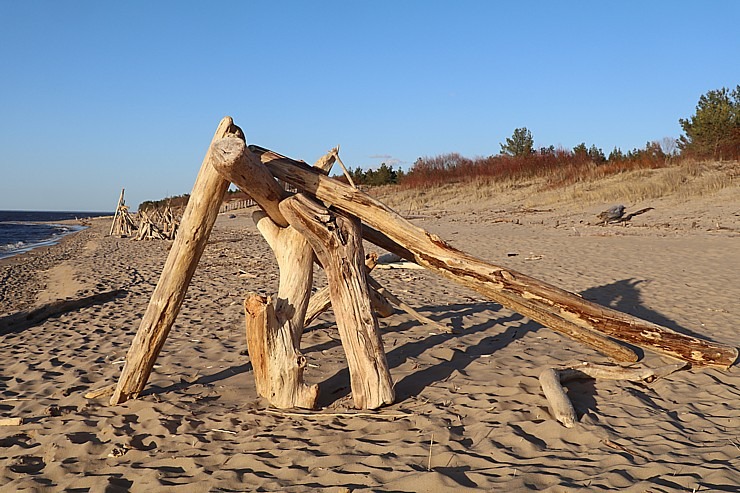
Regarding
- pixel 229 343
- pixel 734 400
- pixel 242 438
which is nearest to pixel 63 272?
pixel 229 343

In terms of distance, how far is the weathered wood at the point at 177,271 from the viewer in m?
4.13

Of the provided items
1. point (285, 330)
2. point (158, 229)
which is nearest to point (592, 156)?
point (158, 229)

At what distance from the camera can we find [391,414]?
152 inches

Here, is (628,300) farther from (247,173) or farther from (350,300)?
(247,173)

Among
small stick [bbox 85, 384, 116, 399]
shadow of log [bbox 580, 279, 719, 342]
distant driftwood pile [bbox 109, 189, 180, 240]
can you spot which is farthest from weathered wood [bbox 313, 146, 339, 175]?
distant driftwood pile [bbox 109, 189, 180, 240]

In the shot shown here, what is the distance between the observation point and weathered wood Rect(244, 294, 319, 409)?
4039mm

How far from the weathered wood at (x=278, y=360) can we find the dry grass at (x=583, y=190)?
18971 millimetres

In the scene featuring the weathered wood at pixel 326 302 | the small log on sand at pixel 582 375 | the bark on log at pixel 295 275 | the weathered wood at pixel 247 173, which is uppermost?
the weathered wood at pixel 247 173

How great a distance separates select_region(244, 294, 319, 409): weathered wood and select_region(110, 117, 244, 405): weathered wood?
0.57 metres

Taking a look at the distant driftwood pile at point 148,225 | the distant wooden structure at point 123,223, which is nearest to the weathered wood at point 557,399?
the distant driftwood pile at point 148,225

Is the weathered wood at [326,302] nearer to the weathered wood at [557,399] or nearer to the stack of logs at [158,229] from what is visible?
the weathered wood at [557,399]

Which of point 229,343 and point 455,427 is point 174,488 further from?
point 229,343

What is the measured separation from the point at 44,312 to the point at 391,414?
610 cm

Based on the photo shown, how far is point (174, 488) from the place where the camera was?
2.89 m
